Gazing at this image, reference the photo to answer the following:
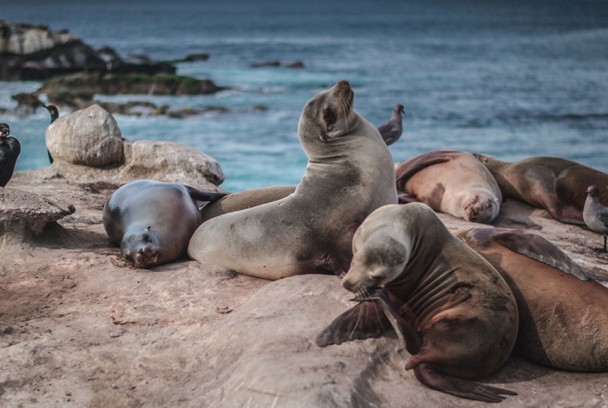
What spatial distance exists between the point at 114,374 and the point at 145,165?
4701 millimetres

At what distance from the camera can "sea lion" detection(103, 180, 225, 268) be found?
533cm

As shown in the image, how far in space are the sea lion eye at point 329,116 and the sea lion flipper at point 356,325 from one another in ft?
5.29

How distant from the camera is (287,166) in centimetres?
1647

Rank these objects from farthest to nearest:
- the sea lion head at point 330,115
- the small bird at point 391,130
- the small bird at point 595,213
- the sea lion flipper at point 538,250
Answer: the small bird at point 391,130 → the small bird at point 595,213 → the sea lion head at point 330,115 → the sea lion flipper at point 538,250

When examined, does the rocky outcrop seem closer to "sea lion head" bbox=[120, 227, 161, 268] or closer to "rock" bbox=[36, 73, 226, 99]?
"rock" bbox=[36, 73, 226, 99]

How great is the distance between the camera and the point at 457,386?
346 centimetres

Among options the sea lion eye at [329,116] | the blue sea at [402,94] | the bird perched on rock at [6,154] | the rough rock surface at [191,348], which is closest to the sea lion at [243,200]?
the rough rock surface at [191,348]

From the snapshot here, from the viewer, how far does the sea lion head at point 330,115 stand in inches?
200

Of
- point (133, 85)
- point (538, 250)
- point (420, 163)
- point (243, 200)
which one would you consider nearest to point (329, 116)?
point (243, 200)

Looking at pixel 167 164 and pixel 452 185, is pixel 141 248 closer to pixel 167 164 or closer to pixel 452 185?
pixel 167 164

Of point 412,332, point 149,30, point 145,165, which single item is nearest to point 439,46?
point 149,30

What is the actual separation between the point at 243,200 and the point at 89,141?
3.02 meters

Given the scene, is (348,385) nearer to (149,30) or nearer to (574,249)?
(574,249)

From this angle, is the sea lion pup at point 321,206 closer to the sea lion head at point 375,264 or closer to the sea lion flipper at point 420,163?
the sea lion head at point 375,264
